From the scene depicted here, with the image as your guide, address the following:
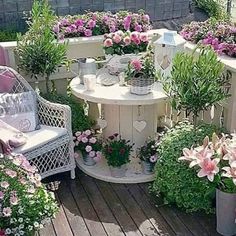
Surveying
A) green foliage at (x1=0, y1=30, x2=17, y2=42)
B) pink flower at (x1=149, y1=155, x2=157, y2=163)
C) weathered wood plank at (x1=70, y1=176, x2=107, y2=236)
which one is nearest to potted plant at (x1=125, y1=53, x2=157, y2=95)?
pink flower at (x1=149, y1=155, x2=157, y2=163)

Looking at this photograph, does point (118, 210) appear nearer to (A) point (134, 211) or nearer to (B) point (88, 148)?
(A) point (134, 211)

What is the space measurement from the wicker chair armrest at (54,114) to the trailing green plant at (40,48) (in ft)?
0.80

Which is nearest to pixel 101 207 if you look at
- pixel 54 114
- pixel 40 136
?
pixel 40 136

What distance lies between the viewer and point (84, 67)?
343 cm

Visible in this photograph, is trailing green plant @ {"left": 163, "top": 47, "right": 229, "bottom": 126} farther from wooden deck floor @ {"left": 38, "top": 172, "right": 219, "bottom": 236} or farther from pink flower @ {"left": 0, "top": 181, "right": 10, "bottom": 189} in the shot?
pink flower @ {"left": 0, "top": 181, "right": 10, "bottom": 189}

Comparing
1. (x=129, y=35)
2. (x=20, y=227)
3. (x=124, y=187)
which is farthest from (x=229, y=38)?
(x=20, y=227)

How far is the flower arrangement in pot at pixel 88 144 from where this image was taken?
333 centimetres

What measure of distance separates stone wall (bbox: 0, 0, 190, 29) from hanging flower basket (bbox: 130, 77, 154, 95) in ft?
11.6

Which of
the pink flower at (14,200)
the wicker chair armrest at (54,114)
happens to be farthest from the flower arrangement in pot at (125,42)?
the pink flower at (14,200)

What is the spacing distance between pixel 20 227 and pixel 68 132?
3.15 ft

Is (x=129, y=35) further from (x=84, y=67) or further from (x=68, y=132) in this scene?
(x=68, y=132)

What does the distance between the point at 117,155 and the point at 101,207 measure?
0.40m

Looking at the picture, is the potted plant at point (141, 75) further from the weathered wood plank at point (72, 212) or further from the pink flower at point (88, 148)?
the weathered wood plank at point (72, 212)

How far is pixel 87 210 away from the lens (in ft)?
9.70
